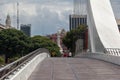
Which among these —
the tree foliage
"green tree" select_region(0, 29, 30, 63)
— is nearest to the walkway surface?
the tree foliage

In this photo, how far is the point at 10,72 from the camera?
13.7m

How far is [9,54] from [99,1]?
5740cm

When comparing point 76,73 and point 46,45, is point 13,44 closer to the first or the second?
point 46,45

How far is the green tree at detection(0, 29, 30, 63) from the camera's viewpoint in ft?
367

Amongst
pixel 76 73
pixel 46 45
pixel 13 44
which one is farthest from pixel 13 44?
pixel 76 73

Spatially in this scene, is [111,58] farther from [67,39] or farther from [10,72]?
[67,39]

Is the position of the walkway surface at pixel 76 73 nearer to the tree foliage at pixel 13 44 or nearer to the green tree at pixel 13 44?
the tree foliage at pixel 13 44

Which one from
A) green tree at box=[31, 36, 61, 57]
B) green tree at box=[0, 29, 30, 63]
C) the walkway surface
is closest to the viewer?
the walkway surface

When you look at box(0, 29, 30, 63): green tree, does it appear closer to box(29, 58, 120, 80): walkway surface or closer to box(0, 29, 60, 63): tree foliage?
box(0, 29, 60, 63): tree foliage

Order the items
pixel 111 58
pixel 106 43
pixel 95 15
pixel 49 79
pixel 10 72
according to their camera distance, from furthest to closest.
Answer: pixel 95 15 < pixel 106 43 < pixel 111 58 < pixel 49 79 < pixel 10 72

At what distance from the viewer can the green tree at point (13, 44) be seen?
112m

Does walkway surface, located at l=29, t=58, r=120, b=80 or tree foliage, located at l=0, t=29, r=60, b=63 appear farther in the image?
tree foliage, located at l=0, t=29, r=60, b=63

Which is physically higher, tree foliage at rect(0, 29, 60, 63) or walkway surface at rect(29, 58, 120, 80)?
tree foliage at rect(0, 29, 60, 63)

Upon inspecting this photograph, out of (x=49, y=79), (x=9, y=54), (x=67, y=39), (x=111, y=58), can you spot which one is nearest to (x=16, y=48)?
(x=9, y=54)
